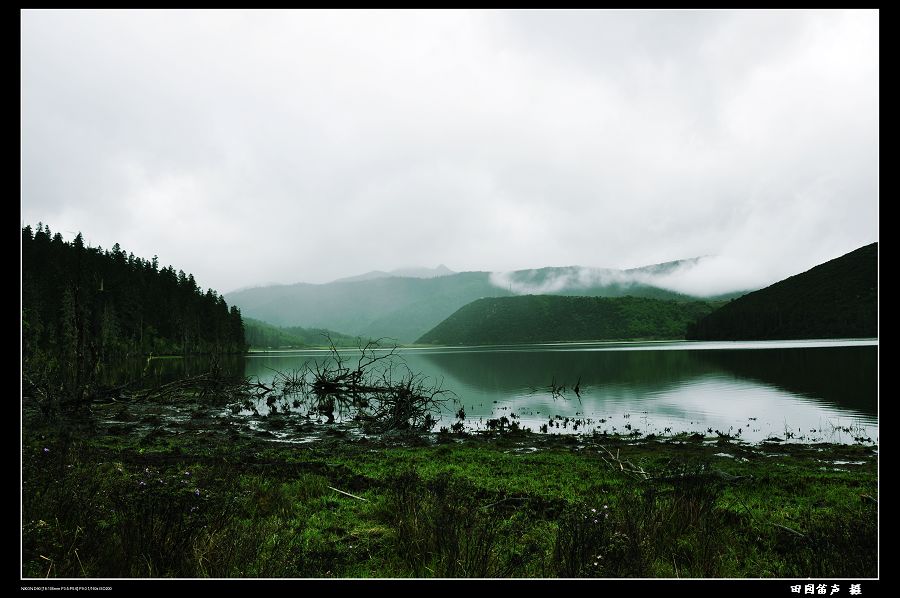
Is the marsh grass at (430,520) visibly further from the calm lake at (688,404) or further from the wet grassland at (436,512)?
the calm lake at (688,404)

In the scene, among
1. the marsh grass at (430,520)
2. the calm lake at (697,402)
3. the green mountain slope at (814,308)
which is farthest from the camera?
the green mountain slope at (814,308)

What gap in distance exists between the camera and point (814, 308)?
142 m

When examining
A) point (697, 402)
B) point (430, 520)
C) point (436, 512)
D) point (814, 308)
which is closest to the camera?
point (430, 520)

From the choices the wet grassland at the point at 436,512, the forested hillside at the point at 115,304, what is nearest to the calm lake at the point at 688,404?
the wet grassland at the point at 436,512

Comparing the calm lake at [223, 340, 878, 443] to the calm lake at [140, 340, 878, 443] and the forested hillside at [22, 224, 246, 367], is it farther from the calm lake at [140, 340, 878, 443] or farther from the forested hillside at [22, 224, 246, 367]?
the forested hillside at [22, 224, 246, 367]

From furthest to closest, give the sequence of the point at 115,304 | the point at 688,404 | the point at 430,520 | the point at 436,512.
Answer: the point at 115,304 → the point at 688,404 → the point at 436,512 → the point at 430,520

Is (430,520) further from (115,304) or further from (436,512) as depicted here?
(115,304)

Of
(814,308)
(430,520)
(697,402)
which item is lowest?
(697,402)

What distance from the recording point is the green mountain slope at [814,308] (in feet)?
430

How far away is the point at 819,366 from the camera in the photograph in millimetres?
51625

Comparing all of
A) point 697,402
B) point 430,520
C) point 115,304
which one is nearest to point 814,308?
point 697,402
